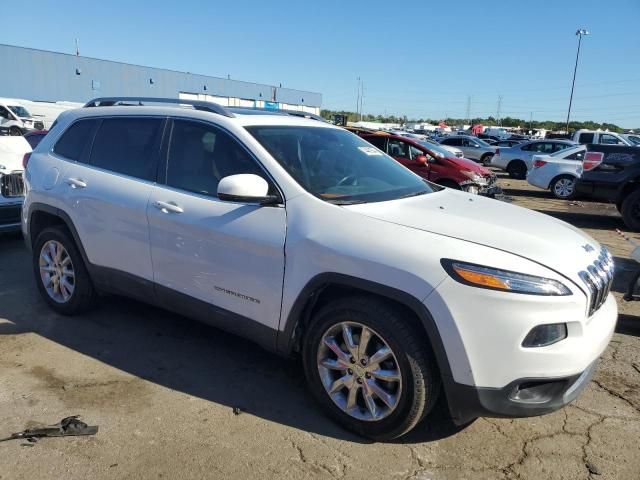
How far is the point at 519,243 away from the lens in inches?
104

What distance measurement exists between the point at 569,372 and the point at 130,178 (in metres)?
3.11

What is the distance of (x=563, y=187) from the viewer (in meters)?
14.4

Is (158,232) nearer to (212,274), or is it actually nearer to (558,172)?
(212,274)

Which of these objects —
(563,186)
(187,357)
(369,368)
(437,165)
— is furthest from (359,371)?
(563,186)

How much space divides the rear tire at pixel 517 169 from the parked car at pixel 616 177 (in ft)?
33.1

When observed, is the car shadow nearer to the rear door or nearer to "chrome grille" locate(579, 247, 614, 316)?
the rear door

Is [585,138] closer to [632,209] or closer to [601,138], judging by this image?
[601,138]

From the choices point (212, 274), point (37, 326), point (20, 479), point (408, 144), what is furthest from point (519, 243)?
point (408, 144)

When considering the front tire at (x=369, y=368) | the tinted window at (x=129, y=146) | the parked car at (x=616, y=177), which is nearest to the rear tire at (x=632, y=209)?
the parked car at (x=616, y=177)

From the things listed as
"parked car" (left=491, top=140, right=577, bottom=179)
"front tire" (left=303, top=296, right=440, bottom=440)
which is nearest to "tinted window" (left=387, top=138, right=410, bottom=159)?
"front tire" (left=303, top=296, right=440, bottom=440)

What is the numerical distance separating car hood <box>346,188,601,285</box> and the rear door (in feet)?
5.44

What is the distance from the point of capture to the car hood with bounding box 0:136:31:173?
6.25m

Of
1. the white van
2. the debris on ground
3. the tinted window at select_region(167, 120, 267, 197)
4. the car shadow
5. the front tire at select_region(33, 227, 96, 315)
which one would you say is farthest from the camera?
the white van

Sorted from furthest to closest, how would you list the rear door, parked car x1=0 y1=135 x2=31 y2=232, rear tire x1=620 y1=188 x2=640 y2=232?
rear tire x1=620 y1=188 x2=640 y2=232 < parked car x1=0 y1=135 x2=31 y2=232 < the rear door
